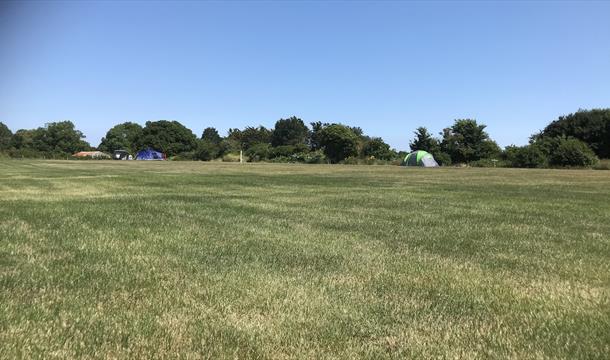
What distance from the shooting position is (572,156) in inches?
1971

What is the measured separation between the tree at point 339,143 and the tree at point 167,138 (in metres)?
57.2

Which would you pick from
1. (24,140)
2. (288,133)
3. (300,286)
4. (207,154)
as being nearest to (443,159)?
(207,154)

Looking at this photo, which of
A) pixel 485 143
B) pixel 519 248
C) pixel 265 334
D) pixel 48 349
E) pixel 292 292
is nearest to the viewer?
pixel 48 349

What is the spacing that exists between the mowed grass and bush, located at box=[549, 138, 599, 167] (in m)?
43.0

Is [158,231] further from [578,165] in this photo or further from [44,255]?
[578,165]

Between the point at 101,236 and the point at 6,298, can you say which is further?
the point at 101,236

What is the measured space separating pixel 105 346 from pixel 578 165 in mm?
52561

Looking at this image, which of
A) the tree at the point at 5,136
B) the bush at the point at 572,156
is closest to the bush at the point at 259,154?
the bush at the point at 572,156

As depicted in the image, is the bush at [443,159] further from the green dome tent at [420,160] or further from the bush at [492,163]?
the bush at [492,163]

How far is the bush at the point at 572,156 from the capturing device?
161ft

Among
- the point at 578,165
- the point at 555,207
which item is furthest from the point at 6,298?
the point at 578,165

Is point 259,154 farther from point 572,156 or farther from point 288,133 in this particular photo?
point 288,133

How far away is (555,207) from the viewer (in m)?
13.3

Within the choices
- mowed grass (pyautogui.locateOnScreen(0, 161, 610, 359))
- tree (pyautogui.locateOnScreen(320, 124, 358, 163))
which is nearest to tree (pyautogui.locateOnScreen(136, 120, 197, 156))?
tree (pyautogui.locateOnScreen(320, 124, 358, 163))
